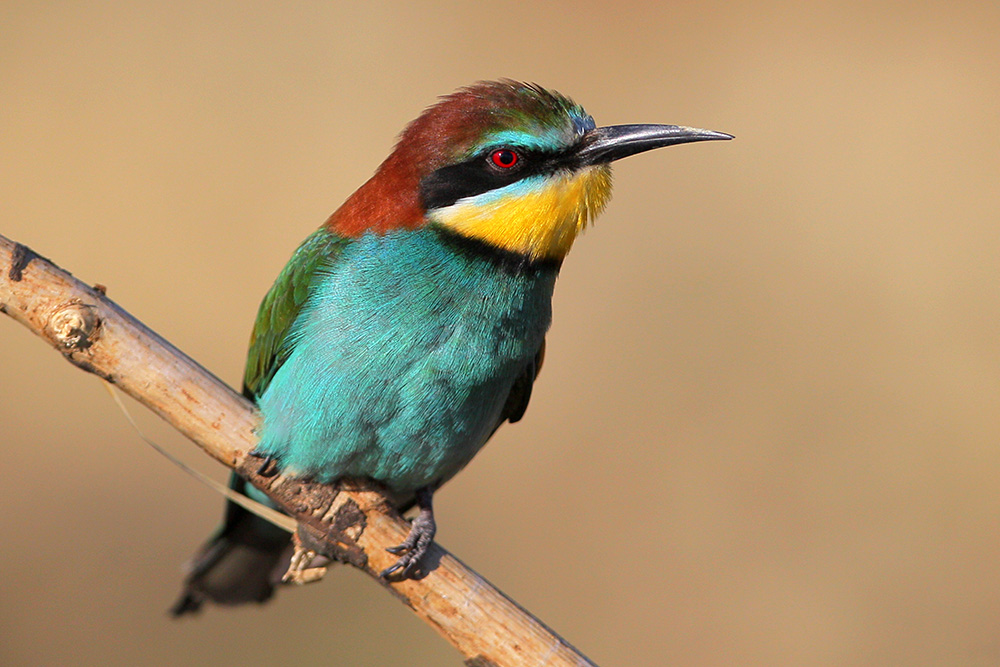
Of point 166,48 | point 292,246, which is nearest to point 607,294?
point 292,246

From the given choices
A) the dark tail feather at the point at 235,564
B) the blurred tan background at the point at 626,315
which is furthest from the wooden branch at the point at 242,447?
the blurred tan background at the point at 626,315

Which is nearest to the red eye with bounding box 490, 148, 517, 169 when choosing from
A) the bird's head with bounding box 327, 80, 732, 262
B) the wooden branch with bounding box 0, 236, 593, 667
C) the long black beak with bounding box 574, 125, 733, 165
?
the bird's head with bounding box 327, 80, 732, 262

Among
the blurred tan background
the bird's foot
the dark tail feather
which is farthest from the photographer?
the blurred tan background

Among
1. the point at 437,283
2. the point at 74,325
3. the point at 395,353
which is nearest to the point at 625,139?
the point at 437,283

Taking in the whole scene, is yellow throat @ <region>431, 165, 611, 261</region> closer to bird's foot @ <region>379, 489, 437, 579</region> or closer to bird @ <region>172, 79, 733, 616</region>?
bird @ <region>172, 79, 733, 616</region>

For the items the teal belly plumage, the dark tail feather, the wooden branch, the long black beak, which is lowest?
the dark tail feather

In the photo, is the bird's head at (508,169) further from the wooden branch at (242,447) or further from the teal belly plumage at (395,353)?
the wooden branch at (242,447)

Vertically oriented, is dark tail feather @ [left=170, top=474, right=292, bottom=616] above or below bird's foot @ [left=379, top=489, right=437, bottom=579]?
below

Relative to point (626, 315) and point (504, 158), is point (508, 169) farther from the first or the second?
point (626, 315)

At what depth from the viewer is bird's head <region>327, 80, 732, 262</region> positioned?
229 cm

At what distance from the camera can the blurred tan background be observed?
428 centimetres

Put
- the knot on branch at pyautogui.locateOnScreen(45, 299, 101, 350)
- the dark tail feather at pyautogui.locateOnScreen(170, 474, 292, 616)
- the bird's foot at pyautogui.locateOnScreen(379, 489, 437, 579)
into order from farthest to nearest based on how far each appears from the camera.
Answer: the dark tail feather at pyautogui.locateOnScreen(170, 474, 292, 616) → the bird's foot at pyautogui.locateOnScreen(379, 489, 437, 579) → the knot on branch at pyautogui.locateOnScreen(45, 299, 101, 350)

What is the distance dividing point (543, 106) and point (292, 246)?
3243 millimetres

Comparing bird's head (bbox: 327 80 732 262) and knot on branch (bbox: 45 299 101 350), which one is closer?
knot on branch (bbox: 45 299 101 350)
